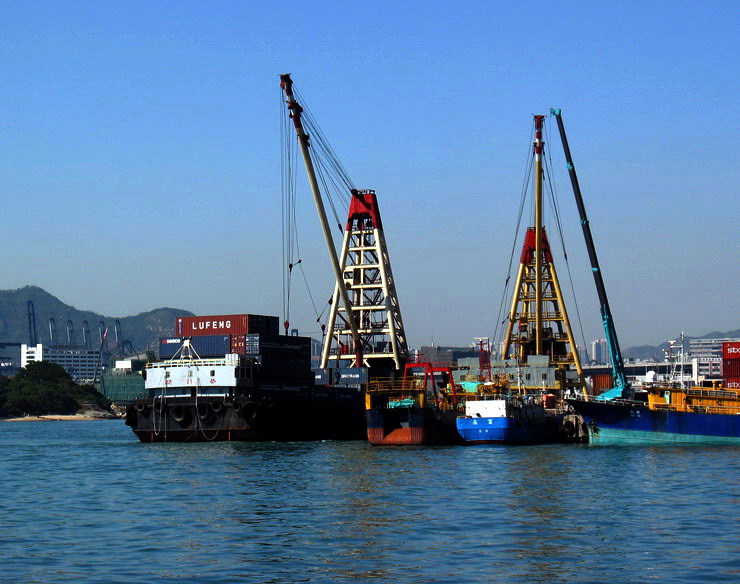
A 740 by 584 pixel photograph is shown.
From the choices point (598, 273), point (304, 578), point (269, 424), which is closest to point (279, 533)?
point (304, 578)

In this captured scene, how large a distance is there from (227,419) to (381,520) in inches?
2124

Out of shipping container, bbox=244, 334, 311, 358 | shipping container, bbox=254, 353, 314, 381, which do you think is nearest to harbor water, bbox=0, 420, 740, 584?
shipping container, bbox=254, 353, 314, 381

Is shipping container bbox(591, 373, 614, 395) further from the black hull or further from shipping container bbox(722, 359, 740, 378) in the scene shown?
the black hull

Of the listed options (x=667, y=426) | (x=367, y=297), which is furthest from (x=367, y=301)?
(x=667, y=426)

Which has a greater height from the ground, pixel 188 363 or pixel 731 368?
pixel 188 363

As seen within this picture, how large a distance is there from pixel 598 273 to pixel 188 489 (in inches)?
2238

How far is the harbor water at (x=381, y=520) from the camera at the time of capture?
31.2 metres

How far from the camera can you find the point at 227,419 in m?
92.9

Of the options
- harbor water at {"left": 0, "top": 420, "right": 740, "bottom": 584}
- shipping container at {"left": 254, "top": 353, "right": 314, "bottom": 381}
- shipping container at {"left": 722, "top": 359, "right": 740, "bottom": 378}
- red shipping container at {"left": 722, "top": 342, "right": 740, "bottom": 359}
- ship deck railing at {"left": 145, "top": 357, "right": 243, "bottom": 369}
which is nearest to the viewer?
harbor water at {"left": 0, "top": 420, "right": 740, "bottom": 584}

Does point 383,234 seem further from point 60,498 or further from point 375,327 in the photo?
point 60,498

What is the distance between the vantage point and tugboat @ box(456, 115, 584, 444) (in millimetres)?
85500

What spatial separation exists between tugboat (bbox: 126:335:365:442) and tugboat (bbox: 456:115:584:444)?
16915 millimetres

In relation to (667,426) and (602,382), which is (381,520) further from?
(602,382)

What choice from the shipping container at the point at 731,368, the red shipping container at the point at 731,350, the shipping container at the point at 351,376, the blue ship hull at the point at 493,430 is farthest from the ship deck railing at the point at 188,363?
the red shipping container at the point at 731,350
